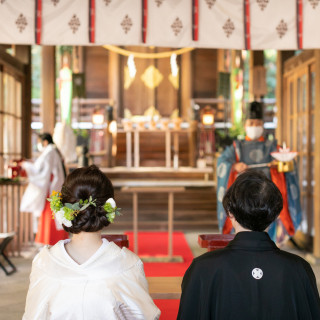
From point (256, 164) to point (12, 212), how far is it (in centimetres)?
302

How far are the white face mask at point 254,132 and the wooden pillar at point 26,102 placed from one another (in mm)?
3739

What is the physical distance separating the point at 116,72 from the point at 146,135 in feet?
6.41

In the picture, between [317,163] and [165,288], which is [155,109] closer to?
[317,163]

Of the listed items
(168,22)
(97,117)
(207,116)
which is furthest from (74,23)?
(207,116)

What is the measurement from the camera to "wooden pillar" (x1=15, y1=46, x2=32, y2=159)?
708cm

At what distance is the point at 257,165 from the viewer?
498 centimetres

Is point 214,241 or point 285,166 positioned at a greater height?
point 285,166

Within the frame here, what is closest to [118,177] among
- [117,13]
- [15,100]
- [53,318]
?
[15,100]

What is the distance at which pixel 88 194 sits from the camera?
1.70 metres

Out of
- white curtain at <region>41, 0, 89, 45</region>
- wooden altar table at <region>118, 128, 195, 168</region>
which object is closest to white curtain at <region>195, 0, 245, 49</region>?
white curtain at <region>41, 0, 89, 45</region>

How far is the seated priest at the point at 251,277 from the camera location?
4.60ft

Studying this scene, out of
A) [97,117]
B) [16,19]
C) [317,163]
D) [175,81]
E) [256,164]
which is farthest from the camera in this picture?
[175,81]

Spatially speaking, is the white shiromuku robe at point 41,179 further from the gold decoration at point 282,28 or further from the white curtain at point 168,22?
the gold decoration at point 282,28

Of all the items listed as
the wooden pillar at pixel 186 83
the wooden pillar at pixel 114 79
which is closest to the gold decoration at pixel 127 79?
the wooden pillar at pixel 114 79
